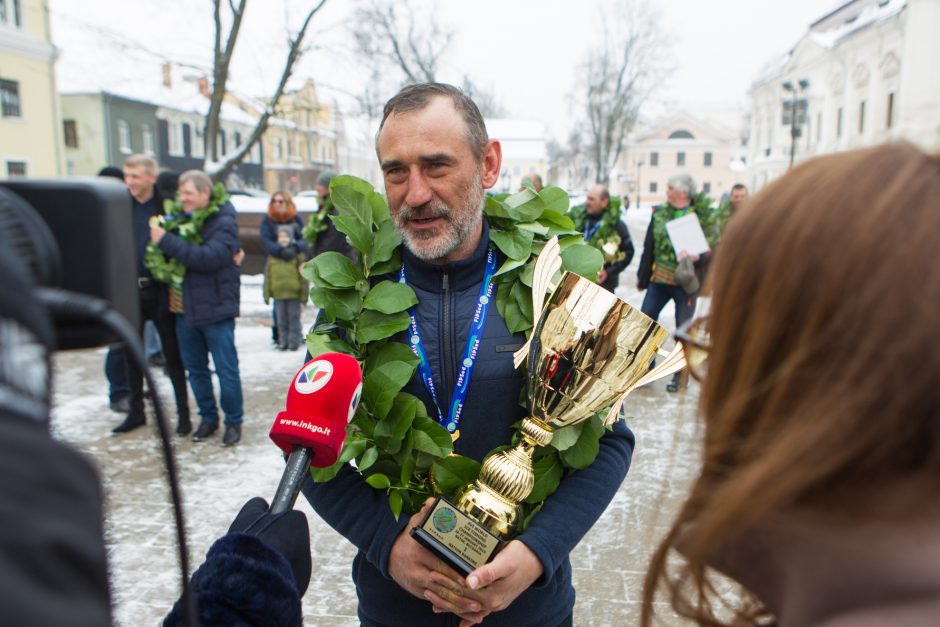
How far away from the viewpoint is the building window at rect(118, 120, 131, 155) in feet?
114

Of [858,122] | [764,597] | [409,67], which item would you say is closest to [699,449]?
[764,597]

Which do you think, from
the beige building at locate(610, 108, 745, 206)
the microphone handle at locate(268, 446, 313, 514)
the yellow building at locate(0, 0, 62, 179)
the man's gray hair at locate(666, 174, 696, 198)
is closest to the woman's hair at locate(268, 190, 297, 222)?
the man's gray hair at locate(666, 174, 696, 198)

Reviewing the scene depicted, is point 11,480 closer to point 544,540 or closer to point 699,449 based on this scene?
point 699,449

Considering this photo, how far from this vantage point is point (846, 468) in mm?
701

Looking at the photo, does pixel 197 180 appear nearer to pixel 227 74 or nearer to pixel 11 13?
pixel 227 74

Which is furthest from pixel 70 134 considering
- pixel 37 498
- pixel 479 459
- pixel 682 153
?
pixel 682 153

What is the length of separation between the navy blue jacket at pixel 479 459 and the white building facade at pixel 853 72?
19.4 meters

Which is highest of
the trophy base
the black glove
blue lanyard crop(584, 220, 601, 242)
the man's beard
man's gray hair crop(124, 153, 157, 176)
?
man's gray hair crop(124, 153, 157, 176)

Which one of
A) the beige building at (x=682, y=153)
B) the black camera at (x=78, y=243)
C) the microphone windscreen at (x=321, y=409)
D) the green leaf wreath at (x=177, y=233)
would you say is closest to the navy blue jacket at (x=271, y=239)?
the green leaf wreath at (x=177, y=233)

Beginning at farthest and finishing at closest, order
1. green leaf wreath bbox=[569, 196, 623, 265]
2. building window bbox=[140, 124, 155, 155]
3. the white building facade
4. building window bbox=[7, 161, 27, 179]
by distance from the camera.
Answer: building window bbox=[140, 124, 155, 155]
the white building facade
building window bbox=[7, 161, 27, 179]
green leaf wreath bbox=[569, 196, 623, 265]

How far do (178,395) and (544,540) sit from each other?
4564 mm

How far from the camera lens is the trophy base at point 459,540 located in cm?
150

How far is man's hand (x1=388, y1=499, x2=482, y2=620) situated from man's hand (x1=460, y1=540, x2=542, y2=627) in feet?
0.11

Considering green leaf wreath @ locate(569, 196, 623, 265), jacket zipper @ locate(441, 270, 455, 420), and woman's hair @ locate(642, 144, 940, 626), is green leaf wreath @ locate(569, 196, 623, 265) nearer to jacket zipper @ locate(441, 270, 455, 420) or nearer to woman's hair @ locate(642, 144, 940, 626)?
jacket zipper @ locate(441, 270, 455, 420)
